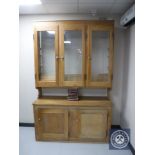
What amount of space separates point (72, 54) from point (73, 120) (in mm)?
1297

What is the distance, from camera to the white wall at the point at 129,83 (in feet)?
9.86

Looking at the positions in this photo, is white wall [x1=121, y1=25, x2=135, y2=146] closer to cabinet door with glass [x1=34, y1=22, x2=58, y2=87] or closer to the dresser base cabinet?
the dresser base cabinet

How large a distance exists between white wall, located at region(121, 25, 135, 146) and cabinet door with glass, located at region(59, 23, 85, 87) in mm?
882

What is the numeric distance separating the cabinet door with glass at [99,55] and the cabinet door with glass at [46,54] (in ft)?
2.17

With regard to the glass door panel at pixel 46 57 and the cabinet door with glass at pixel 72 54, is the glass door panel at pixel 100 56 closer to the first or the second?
the cabinet door with glass at pixel 72 54

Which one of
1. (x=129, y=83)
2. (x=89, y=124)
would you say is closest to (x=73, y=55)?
(x=129, y=83)

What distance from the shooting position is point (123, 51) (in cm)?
369

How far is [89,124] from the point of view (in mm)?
3180

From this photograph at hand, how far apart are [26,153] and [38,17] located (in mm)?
2687

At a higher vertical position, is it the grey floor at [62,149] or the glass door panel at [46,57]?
the glass door panel at [46,57]

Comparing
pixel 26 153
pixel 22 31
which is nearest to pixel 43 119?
pixel 26 153

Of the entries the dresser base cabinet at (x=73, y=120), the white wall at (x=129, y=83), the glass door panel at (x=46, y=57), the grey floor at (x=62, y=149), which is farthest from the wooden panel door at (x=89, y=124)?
the glass door panel at (x=46, y=57)
